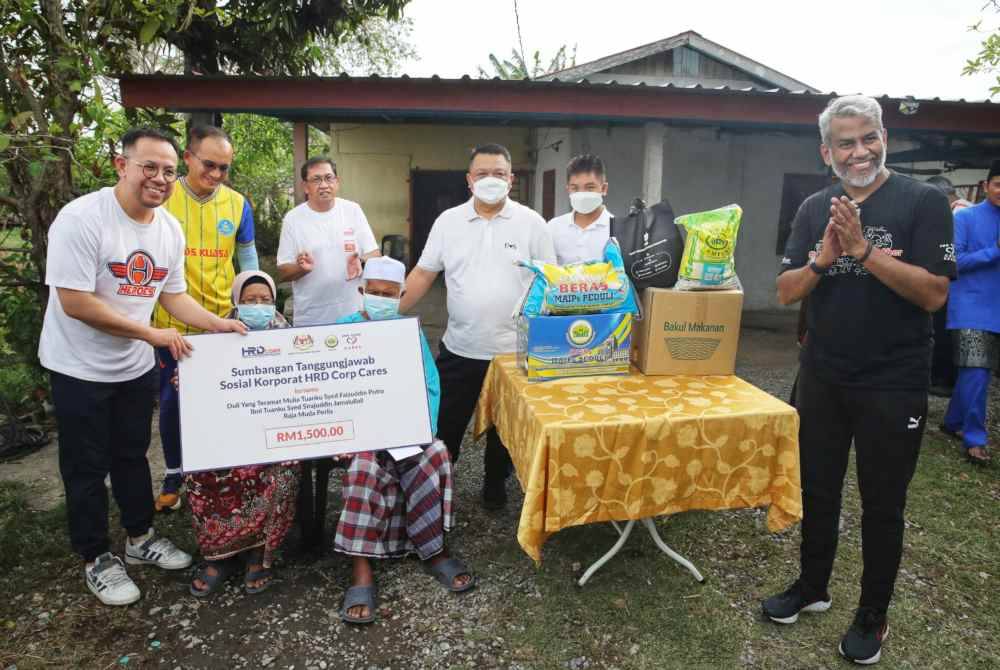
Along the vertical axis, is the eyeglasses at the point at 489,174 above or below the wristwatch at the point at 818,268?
above

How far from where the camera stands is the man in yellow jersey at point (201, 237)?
3.16 m

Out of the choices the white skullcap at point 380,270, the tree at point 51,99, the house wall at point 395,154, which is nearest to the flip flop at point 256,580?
the white skullcap at point 380,270

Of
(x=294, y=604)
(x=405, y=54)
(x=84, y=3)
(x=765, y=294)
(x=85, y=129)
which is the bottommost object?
(x=294, y=604)

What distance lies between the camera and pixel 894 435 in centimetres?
212

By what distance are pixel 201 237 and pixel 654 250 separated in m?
2.26

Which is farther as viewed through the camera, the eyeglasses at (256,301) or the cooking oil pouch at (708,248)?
the eyeglasses at (256,301)

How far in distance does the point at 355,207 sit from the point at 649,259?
218 cm

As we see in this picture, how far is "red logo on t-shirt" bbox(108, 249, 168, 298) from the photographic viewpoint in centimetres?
254

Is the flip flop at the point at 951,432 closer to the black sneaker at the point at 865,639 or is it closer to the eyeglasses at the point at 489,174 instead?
the black sneaker at the point at 865,639

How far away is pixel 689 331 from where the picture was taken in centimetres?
268

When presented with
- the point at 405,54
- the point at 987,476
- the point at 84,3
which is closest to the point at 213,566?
the point at 84,3

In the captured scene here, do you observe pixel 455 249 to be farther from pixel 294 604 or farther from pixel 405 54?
pixel 405 54

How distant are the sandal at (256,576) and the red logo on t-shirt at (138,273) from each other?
1215 millimetres

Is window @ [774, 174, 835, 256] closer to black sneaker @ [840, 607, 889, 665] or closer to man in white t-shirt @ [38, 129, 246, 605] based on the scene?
black sneaker @ [840, 607, 889, 665]
